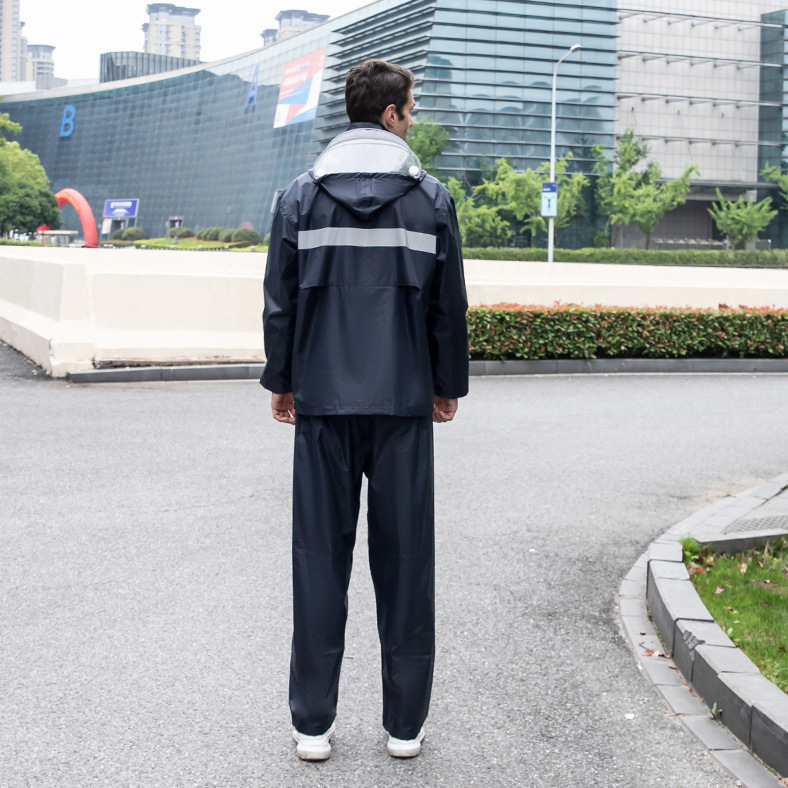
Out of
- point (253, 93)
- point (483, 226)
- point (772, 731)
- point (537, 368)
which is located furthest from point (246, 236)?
point (772, 731)

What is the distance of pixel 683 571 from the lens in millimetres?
4109

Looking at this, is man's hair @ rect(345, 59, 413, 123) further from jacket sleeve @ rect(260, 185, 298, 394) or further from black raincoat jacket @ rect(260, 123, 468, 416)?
jacket sleeve @ rect(260, 185, 298, 394)

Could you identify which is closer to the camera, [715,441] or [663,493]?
[663,493]

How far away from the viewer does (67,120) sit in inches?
3974

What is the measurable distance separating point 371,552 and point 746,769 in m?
1.23

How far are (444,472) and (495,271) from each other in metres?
21.3

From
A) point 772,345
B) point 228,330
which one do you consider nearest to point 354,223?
point 228,330

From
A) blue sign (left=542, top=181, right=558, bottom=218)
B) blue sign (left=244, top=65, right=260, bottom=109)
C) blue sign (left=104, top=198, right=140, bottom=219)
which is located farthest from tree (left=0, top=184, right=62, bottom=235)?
blue sign (left=542, top=181, right=558, bottom=218)

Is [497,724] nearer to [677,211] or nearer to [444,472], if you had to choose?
[444,472]

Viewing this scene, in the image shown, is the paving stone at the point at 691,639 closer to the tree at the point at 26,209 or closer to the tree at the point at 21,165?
the tree at the point at 26,209

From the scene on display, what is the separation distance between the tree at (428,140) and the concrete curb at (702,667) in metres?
56.4

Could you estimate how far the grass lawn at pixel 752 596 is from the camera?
3.33m

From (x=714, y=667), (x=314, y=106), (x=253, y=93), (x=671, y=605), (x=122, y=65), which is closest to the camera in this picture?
(x=714, y=667)

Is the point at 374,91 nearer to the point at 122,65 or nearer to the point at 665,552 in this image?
the point at 665,552
